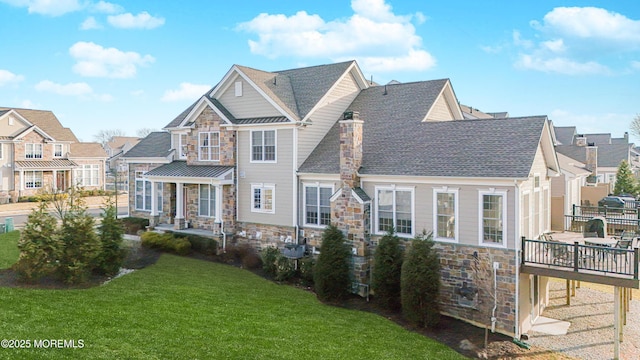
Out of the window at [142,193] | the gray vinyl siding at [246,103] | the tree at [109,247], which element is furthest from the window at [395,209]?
the window at [142,193]

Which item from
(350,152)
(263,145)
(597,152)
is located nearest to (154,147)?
(263,145)

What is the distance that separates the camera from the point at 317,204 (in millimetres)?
20375

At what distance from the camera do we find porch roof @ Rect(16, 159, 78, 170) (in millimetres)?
44656

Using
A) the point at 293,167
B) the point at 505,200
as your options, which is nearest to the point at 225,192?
the point at 293,167

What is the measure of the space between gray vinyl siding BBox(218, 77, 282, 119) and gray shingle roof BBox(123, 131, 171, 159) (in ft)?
20.0

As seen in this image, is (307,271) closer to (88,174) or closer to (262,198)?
(262,198)

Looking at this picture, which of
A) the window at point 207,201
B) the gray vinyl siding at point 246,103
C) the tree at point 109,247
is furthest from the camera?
the window at point 207,201

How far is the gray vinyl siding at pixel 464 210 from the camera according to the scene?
1495 centimetres

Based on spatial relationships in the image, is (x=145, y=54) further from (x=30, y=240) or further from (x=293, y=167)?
(x=30, y=240)

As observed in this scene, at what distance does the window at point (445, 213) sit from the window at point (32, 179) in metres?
44.1

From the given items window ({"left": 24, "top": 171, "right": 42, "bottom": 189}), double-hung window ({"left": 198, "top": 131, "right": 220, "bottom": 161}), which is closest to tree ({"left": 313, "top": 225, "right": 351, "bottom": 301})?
double-hung window ({"left": 198, "top": 131, "right": 220, "bottom": 161})

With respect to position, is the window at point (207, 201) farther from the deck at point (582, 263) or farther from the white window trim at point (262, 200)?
the deck at point (582, 263)

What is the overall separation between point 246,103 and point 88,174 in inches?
1514

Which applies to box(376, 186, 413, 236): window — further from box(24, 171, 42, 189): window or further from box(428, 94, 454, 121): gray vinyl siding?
box(24, 171, 42, 189): window
